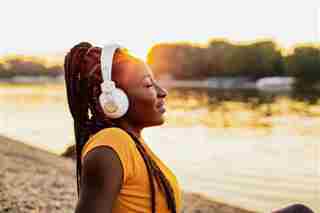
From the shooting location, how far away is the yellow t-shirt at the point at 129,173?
200 centimetres

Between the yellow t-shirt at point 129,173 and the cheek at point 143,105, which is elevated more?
the cheek at point 143,105

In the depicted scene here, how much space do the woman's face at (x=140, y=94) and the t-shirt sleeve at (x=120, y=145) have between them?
0.19 meters

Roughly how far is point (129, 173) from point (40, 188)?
5.60 meters

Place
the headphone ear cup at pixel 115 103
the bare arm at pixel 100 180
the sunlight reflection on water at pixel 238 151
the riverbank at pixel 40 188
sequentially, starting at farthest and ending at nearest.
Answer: the sunlight reflection on water at pixel 238 151 < the riverbank at pixel 40 188 < the headphone ear cup at pixel 115 103 < the bare arm at pixel 100 180

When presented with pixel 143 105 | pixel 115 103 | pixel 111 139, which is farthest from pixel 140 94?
pixel 111 139

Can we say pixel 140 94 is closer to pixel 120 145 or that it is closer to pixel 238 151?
pixel 120 145

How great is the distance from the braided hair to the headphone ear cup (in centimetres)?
8

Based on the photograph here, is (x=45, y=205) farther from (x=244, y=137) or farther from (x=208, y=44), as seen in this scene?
(x=208, y=44)

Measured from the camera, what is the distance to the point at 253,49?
347 feet

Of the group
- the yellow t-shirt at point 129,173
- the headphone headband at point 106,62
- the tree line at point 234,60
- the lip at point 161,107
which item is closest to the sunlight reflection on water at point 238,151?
the lip at point 161,107

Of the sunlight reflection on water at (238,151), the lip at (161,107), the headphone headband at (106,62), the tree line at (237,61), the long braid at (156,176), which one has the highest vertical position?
the headphone headband at (106,62)

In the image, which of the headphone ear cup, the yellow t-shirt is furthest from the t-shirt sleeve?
the headphone ear cup

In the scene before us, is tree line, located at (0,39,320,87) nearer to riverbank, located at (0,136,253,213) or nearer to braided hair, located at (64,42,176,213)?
riverbank, located at (0,136,253,213)

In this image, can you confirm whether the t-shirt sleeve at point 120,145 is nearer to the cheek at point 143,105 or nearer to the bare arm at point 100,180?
the bare arm at point 100,180
